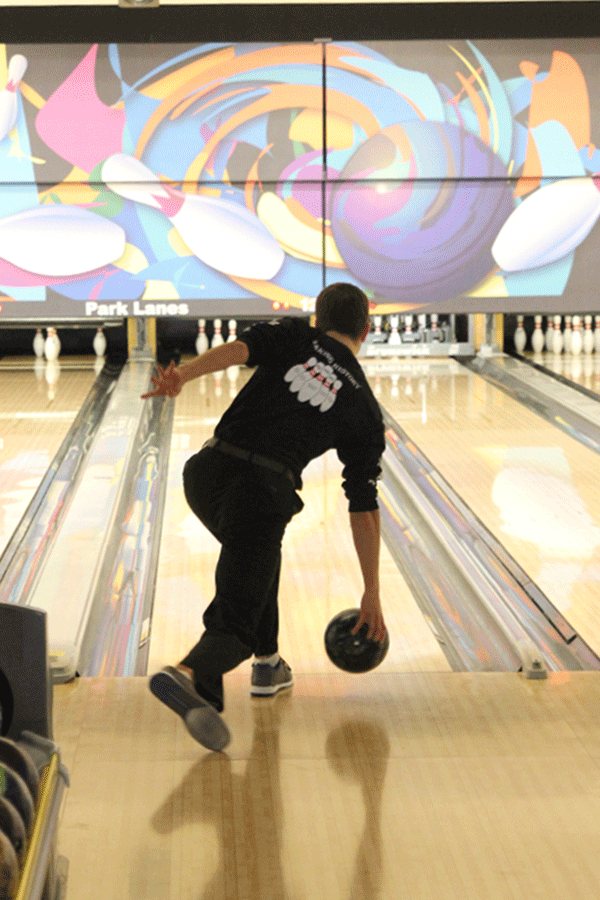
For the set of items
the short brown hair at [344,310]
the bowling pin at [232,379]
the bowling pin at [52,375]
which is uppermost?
the short brown hair at [344,310]

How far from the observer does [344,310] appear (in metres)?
2.06

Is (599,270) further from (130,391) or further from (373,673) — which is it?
(373,673)

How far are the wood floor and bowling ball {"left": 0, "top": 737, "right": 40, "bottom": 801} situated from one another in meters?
0.31

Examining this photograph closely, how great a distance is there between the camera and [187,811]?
5.54ft

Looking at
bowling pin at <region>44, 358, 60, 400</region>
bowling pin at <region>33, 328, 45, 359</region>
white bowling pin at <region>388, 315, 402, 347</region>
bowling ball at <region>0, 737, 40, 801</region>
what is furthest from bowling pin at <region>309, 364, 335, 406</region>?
bowling pin at <region>33, 328, 45, 359</region>

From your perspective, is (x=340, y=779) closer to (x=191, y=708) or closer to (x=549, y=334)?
(x=191, y=708)

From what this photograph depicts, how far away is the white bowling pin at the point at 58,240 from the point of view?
4719 mm

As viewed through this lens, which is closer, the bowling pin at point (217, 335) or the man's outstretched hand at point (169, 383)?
the man's outstretched hand at point (169, 383)

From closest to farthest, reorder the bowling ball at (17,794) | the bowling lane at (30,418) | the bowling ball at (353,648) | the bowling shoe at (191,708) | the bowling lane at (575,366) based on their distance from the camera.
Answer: the bowling ball at (17,794)
the bowling shoe at (191,708)
the bowling ball at (353,648)
the bowling lane at (30,418)
the bowling lane at (575,366)

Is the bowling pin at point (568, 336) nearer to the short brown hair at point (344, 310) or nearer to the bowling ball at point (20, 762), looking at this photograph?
the short brown hair at point (344, 310)

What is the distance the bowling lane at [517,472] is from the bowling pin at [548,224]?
2.48 feet

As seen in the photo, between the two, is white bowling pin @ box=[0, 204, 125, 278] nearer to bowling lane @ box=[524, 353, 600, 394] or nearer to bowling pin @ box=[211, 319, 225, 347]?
bowling pin @ box=[211, 319, 225, 347]

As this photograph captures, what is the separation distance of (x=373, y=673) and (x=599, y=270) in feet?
10.5

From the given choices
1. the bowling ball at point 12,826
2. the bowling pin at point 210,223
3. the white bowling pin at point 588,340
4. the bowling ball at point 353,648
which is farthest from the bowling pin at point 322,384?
the white bowling pin at point 588,340
